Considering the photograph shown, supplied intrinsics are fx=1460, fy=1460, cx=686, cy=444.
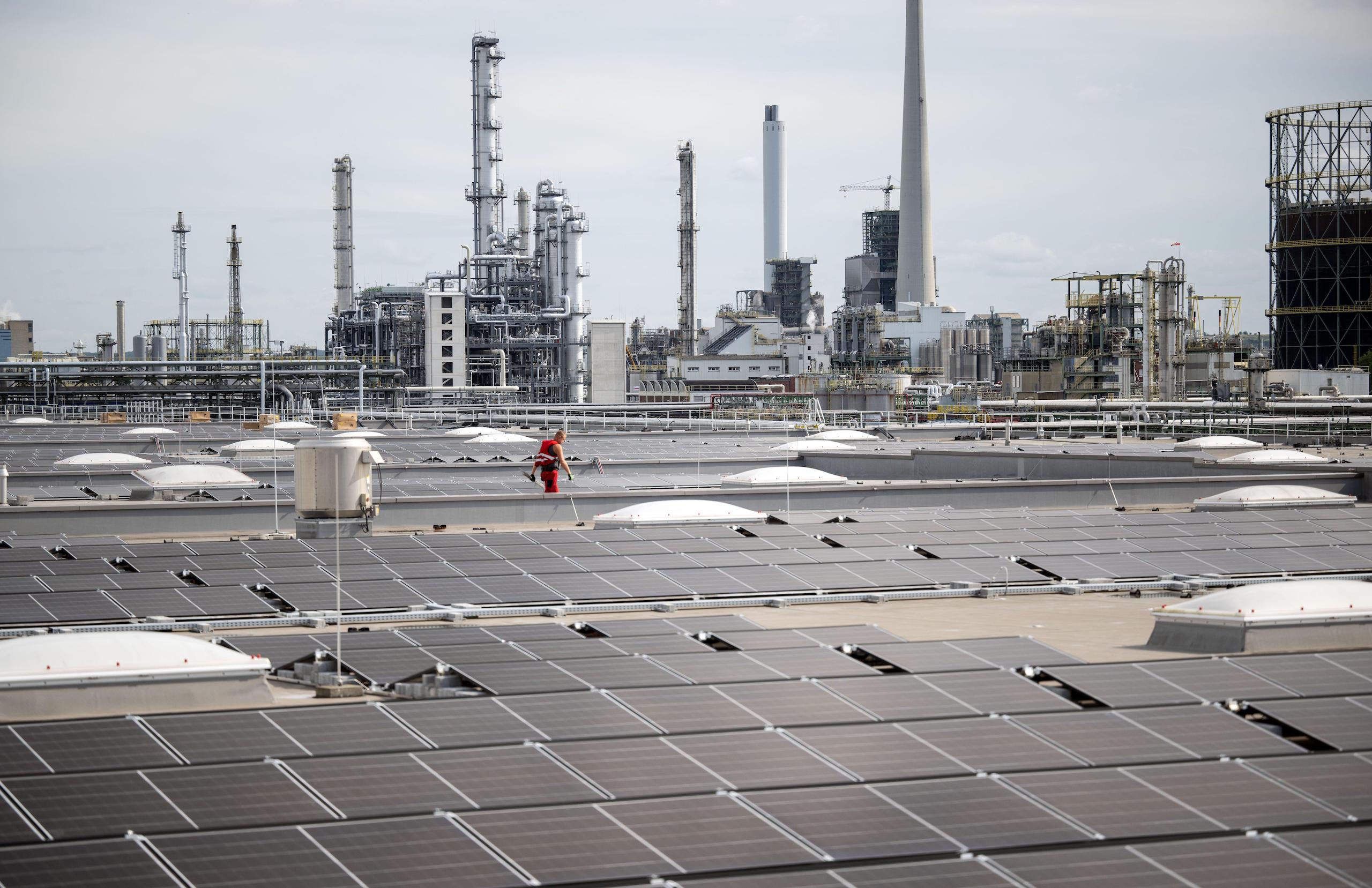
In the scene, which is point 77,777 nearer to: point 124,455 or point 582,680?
point 582,680

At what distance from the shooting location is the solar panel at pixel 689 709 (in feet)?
31.8

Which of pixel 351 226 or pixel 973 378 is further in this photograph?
pixel 973 378

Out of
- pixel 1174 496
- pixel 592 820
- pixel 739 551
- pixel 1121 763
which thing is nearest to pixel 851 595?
pixel 739 551

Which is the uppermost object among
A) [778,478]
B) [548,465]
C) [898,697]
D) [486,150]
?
[486,150]

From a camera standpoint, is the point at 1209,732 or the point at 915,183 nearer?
the point at 1209,732

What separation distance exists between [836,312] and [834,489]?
111 metres

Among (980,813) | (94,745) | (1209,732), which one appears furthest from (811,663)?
(94,745)

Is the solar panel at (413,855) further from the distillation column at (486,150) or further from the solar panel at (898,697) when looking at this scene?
the distillation column at (486,150)

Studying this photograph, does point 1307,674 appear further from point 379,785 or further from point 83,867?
point 83,867

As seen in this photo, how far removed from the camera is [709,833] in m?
7.78

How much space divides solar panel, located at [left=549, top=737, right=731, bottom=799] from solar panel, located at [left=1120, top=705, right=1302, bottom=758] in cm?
311

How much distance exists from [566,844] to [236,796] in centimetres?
190

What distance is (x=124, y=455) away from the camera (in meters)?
36.3

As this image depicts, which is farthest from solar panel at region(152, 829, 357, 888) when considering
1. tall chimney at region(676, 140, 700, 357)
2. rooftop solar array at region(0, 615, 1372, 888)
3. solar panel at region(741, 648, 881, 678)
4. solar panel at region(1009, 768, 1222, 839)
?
tall chimney at region(676, 140, 700, 357)
